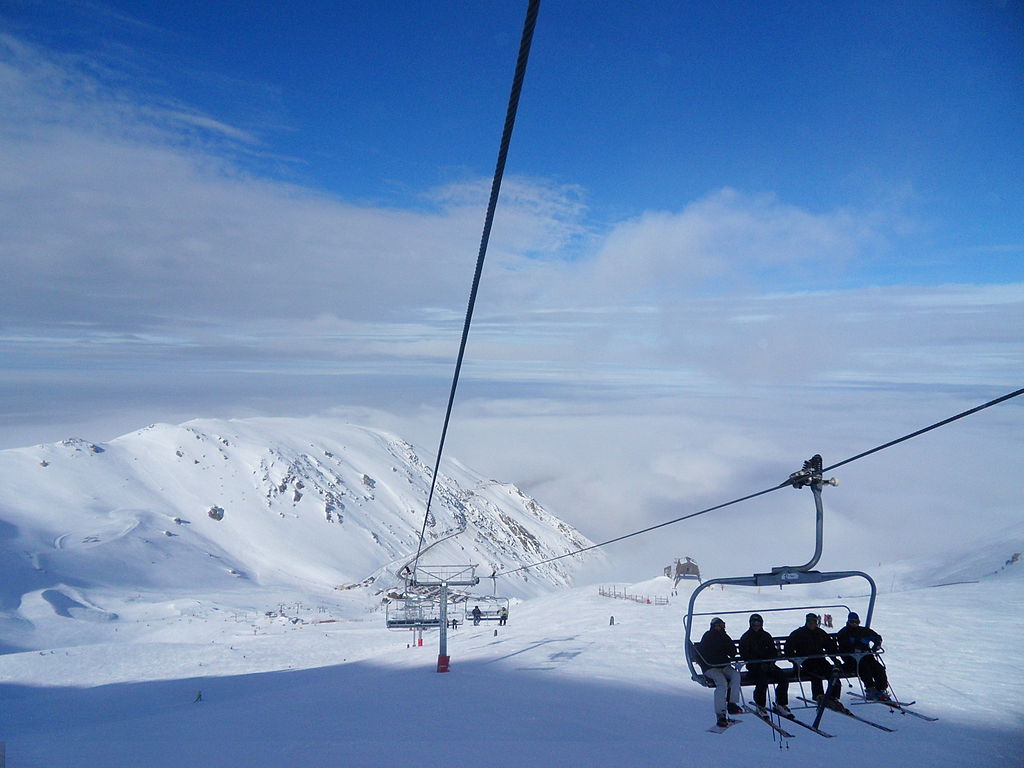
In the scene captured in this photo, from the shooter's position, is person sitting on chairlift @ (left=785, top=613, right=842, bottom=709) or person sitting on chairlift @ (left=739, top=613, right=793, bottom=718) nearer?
person sitting on chairlift @ (left=739, top=613, right=793, bottom=718)

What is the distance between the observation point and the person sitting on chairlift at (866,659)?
962 centimetres

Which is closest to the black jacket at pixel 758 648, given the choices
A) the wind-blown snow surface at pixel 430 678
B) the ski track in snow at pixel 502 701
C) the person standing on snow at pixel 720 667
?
the person standing on snow at pixel 720 667

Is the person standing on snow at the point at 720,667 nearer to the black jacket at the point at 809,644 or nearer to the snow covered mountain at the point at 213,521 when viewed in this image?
the black jacket at the point at 809,644

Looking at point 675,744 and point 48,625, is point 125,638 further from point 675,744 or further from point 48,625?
point 675,744

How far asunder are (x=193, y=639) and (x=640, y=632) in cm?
2792

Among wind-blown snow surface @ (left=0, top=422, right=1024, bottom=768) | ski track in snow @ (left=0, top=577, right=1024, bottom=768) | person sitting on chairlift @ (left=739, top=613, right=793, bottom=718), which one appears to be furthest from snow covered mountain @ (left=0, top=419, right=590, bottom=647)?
person sitting on chairlift @ (left=739, top=613, right=793, bottom=718)

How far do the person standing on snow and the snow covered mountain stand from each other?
3860cm

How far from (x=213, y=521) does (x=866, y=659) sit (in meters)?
89.3

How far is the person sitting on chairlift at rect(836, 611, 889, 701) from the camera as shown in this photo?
9.62 meters

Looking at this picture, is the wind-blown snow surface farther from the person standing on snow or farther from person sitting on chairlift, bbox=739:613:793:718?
the person standing on snow

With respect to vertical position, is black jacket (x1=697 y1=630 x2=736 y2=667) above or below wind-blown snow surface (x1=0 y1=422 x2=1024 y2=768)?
above

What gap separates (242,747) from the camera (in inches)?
443

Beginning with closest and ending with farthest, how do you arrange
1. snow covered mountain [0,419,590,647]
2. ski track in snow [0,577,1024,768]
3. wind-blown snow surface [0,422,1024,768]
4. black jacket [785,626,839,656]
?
black jacket [785,626,839,656]
ski track in snow [0,577,1024,768]
wind-blown snow surface [0,422,1024,768]
snow covered mountain [0,419,590,647]

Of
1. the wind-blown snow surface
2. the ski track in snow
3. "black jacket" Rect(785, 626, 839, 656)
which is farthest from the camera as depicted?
the wind-blown snow surface
